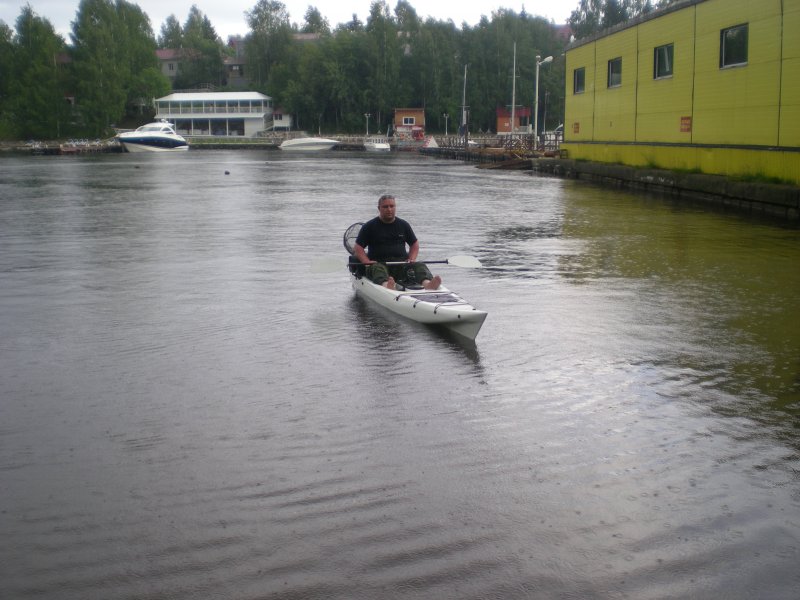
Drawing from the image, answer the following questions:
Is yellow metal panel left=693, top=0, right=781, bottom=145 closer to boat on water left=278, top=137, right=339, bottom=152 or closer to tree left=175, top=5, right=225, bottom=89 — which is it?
boat on water left=278, top=137, right=339, bottom=152

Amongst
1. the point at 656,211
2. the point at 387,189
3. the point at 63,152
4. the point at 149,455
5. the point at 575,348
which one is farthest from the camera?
the point at 63,152

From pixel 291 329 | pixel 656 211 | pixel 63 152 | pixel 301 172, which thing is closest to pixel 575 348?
pixel 291 329

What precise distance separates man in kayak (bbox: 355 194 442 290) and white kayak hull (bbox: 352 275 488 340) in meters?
0.25

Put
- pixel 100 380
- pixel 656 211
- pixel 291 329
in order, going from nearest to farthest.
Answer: pixel 100 380, pixel 291 329, pixel 656 211

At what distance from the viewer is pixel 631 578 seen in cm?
460

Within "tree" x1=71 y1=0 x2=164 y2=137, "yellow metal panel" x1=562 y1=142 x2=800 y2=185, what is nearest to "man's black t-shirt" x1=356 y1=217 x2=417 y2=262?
"yellow metal panel" x1=562 y1=142 x2=800 y2=185

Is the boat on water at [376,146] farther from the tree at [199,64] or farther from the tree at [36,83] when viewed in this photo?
the tree at [199,64]

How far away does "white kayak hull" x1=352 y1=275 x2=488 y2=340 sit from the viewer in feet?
32.2

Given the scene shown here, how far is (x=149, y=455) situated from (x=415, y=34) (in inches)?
4787

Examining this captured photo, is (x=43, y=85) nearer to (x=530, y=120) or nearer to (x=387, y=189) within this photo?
(x=530, y=120)

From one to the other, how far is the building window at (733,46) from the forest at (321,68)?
79.1 metres

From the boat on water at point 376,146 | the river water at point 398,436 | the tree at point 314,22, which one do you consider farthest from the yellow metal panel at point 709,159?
the tree at point 314,22

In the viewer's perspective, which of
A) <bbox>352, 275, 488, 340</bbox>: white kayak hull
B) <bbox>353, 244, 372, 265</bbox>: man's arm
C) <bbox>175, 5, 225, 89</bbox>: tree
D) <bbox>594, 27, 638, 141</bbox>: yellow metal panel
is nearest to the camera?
<bbox>352, 275, 488, 340</bbox>: white kayak hull

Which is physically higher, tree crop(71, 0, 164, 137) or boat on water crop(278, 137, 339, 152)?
tree crop(71, 0, 164, 137)
